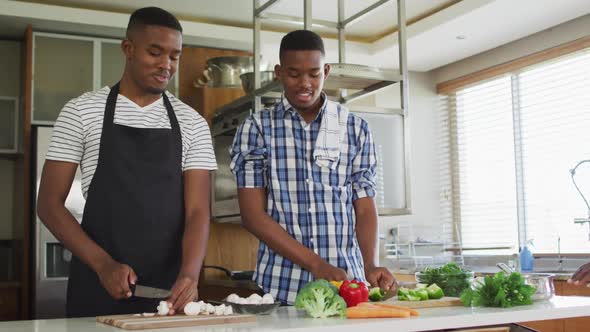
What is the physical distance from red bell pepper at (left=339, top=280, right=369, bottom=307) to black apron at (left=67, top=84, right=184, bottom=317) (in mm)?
479

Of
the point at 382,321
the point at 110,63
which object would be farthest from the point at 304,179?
the point at 110,63

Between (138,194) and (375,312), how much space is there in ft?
2.25

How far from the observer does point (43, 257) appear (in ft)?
14.7

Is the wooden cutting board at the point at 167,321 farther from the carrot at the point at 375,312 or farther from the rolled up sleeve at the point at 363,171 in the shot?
the rolled up sleeve at the point at 363,171

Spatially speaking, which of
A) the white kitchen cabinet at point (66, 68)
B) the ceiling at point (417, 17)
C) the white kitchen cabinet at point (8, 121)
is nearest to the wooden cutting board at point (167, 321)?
the ceiling at point (417, 17)

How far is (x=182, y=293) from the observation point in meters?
1.64

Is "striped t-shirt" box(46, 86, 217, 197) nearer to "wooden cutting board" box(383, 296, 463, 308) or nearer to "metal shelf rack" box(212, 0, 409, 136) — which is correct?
"wooden cutting board" box(383, 296, 463, 308)

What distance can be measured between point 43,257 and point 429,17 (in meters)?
3.01

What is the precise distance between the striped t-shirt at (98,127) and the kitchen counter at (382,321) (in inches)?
16.7

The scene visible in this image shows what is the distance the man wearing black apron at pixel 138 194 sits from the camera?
1.78m

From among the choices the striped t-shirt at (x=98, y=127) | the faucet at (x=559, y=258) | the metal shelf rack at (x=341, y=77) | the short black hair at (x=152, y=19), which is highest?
the metal shelf rack at (x=341, y=77)

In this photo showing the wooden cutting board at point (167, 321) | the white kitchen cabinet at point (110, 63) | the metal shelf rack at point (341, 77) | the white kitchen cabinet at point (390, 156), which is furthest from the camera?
the white kitchen cabinet at point (110, 63)

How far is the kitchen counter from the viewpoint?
4.55 ft

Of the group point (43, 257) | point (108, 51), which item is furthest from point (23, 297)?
point (108, 51)
